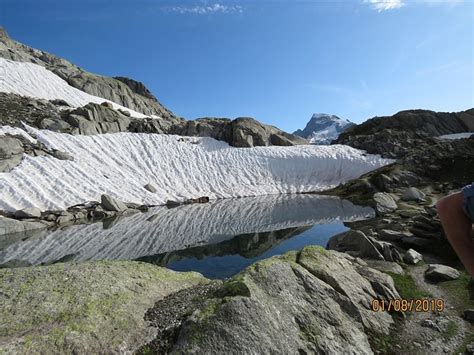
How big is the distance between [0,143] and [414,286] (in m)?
55.5

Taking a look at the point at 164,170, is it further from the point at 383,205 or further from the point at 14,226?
the point at 383,205

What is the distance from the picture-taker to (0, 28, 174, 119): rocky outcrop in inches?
4156

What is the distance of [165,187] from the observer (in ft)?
200

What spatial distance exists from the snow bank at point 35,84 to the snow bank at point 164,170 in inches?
1242

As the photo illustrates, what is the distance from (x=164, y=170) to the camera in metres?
66.7

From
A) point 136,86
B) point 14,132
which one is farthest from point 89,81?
point 14,132

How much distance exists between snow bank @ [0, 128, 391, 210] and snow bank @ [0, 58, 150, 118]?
31546 millimetres

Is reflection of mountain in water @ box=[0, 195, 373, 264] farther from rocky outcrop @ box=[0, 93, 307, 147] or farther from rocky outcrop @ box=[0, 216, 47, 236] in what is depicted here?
rocky outcrop @ box=[0, 93, 307, 147]

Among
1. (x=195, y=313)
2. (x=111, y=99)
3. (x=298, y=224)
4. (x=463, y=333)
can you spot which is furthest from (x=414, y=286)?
(x=111, y=99)

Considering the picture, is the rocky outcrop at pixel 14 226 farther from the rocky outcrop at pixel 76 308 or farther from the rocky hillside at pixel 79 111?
the rocky hillside at pixel 79 111

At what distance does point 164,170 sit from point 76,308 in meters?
60.1

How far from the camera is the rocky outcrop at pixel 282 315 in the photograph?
6.88 m
